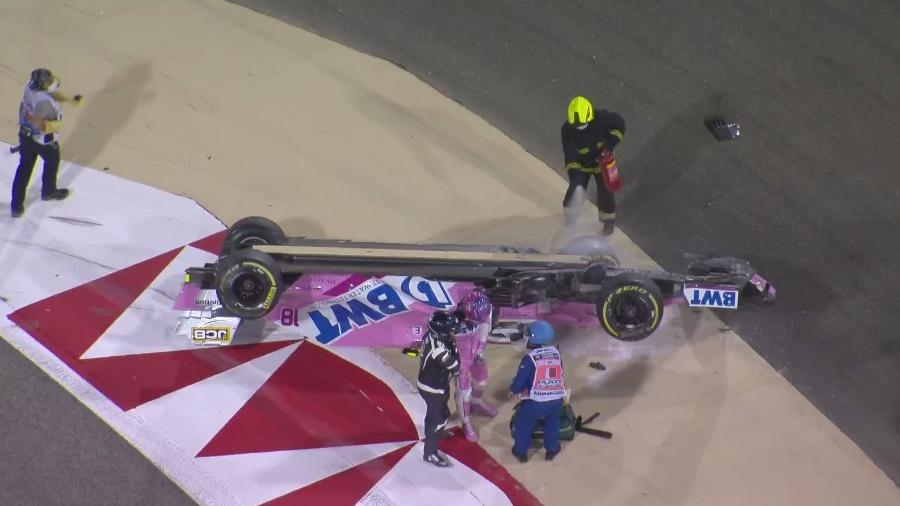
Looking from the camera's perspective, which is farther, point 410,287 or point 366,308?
point 366,308

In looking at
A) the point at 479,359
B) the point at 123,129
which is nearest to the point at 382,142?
the point at 123,129

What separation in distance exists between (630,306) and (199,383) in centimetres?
378

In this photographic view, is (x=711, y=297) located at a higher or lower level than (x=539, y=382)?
higher

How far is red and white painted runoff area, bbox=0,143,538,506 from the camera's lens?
331 inches

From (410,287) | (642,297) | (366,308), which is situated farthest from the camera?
(366,308)

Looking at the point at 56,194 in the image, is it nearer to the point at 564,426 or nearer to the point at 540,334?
the point at 540,334

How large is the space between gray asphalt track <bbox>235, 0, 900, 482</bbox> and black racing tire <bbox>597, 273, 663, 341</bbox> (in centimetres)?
166

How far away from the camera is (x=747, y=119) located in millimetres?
11883

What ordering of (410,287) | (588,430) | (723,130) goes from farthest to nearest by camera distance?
1. (723,130)
2. (410,287)
3. (588,430)

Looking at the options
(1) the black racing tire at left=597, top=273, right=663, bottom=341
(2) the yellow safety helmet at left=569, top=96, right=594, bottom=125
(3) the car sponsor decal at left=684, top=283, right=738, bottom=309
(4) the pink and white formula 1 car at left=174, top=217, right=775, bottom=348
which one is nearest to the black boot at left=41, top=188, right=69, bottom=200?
(4) the pink and white formula 1 car at left=174, top=217, right=775, bottom=348

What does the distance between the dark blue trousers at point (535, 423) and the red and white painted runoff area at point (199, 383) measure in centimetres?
29

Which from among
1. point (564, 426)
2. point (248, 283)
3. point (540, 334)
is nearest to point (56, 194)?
point (248, 283)

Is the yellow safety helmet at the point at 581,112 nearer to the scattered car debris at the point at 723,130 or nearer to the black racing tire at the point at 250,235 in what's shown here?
the scattered car debris at the point at 723,130

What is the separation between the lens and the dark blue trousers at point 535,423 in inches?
327
